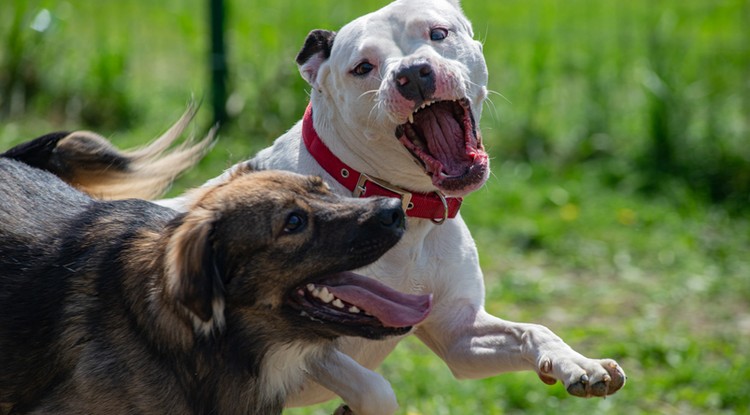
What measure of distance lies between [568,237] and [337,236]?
4.30 meters

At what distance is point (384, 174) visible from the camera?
4.20m

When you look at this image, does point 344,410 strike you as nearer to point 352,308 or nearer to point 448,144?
point 352,308

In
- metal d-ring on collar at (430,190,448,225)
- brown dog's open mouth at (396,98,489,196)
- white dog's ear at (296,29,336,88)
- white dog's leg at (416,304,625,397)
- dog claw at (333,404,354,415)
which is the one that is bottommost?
dog claw at (333,404,354,415)

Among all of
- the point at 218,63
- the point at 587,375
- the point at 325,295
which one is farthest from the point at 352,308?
the point at 218,63

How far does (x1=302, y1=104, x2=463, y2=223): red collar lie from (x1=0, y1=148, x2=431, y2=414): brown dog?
37 centimetres

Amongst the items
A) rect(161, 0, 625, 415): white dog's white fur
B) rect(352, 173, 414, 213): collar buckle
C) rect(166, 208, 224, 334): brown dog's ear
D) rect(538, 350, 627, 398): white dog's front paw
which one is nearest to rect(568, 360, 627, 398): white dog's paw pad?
rect(538, 350, 627, 398): white dog's front paw

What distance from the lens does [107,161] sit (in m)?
4.57

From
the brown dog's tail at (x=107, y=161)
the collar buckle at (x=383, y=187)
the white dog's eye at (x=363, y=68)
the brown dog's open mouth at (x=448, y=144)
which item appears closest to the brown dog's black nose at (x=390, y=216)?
the brown dog's open mouth at (x=448, y=144)

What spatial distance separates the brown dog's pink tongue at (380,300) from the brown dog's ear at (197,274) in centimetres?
36

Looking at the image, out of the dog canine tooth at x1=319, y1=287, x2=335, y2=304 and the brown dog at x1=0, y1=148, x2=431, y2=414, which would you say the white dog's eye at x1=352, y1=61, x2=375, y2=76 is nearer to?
the brown dog at x1=0, y1=148, x2=431, y2=414

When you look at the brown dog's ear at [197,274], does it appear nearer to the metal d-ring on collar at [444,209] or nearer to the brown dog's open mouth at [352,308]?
the brown dog's open mouth at [352,308]

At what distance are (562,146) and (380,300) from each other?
539cm

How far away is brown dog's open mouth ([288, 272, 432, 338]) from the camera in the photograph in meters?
3.58

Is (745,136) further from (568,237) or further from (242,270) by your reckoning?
(242,270)
